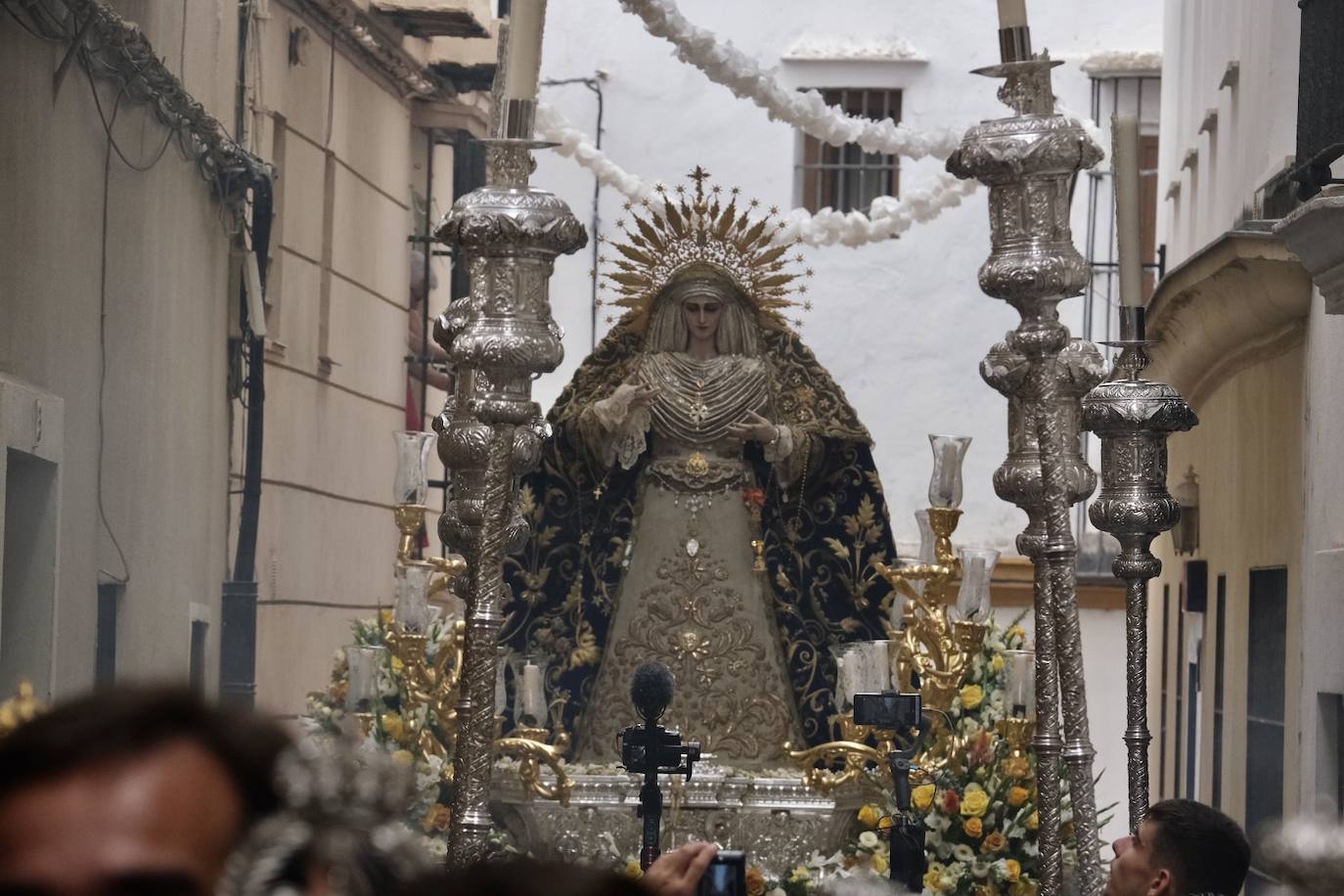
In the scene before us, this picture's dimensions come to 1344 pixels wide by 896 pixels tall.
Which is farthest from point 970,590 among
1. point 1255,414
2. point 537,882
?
point 537,882

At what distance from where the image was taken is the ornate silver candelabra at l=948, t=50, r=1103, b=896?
4.16 metres

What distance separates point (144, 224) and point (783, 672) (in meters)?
2.39

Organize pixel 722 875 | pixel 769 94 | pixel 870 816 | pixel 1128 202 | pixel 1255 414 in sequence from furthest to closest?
pixel 1255 414
pixel 769 94
pixel 870 816
pixel 1128 202
pixel 722 875

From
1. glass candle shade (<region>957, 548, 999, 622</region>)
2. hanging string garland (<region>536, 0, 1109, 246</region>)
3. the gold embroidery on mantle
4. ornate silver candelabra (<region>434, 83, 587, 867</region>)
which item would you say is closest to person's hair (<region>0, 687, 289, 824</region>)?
ornate silver candelabra (<region>434, 83, 587, 867</region>)

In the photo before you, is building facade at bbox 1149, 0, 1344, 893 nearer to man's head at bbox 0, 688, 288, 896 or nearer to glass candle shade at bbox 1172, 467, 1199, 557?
glass candle shade at bbox 1172, 467, 1199, 557

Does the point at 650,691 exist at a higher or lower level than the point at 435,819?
higher

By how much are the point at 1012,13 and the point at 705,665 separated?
360cm

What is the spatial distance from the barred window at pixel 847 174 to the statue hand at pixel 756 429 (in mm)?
8293

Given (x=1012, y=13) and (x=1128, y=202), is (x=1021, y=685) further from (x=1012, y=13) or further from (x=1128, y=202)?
(x=1012, y=13)

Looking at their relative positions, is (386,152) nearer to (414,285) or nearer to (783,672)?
(414,285)

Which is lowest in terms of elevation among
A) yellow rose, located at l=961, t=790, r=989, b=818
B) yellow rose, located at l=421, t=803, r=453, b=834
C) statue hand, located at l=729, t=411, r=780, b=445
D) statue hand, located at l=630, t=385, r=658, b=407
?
yellow rose, located at l=421, t=803, r=453, b=834

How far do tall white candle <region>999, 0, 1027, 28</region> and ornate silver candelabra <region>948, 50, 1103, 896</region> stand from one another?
7 centimetres

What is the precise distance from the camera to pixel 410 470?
6867 millimetres

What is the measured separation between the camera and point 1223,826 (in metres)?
3.49
